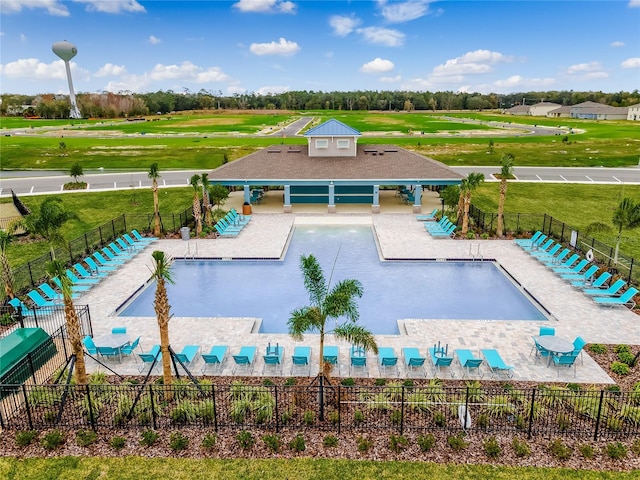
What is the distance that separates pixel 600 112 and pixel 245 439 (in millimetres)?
176995

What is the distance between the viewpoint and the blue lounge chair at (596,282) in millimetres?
20406

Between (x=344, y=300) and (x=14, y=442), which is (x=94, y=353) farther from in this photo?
(x=344, y=300)

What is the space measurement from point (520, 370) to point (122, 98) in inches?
8065

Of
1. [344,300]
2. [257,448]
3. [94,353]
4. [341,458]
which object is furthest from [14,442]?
[344,300]

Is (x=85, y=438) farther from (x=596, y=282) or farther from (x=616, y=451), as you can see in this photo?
(x=596, y=282)

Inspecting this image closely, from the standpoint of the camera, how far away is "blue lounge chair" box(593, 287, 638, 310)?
61.2ft

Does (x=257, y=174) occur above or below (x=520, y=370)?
above

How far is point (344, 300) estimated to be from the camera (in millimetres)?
12031

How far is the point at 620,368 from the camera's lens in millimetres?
14344

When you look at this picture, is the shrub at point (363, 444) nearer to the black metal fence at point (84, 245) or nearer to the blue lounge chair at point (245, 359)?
the blue lounge chair at point (245, 359)

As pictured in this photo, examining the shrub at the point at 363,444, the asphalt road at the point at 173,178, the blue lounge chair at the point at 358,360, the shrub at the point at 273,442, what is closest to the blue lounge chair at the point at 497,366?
the blue lounge chair at the point at 358,360

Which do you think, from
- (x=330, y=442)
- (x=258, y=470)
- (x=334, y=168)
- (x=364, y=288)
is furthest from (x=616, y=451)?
(x=334, y=168)

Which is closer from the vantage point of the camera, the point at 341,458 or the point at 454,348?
the point at 341,458

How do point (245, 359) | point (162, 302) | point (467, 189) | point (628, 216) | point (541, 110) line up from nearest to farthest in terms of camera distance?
point (162, 302), point (245, 359), point (628, 216), point (467, 189), point (541, 110)
